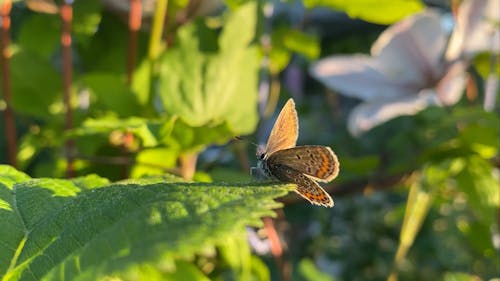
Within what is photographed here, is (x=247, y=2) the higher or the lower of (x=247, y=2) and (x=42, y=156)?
the higher

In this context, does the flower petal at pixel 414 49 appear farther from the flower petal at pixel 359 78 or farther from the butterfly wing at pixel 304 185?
the butterfly wing at pixel 304 185

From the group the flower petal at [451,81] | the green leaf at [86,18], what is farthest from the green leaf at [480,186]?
the green leaf at [86,18]

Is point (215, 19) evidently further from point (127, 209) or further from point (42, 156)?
point (127, 209)

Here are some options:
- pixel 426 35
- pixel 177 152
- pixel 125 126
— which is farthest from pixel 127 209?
pixel 426 35

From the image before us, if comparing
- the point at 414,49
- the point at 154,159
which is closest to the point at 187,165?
the point at 154,159

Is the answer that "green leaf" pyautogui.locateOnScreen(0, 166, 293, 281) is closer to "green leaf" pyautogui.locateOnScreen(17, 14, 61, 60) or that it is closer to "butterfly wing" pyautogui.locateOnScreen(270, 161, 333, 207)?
"butterfly wing" pyautogui.locateOnScreen(270, 161, 333, 207)

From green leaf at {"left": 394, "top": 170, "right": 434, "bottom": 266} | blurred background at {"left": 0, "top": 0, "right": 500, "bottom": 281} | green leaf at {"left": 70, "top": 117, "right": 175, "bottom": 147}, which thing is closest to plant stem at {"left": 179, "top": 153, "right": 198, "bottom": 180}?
blurred background at {"left": 0, "top": 0, "right": 500, "bottom": 281}
